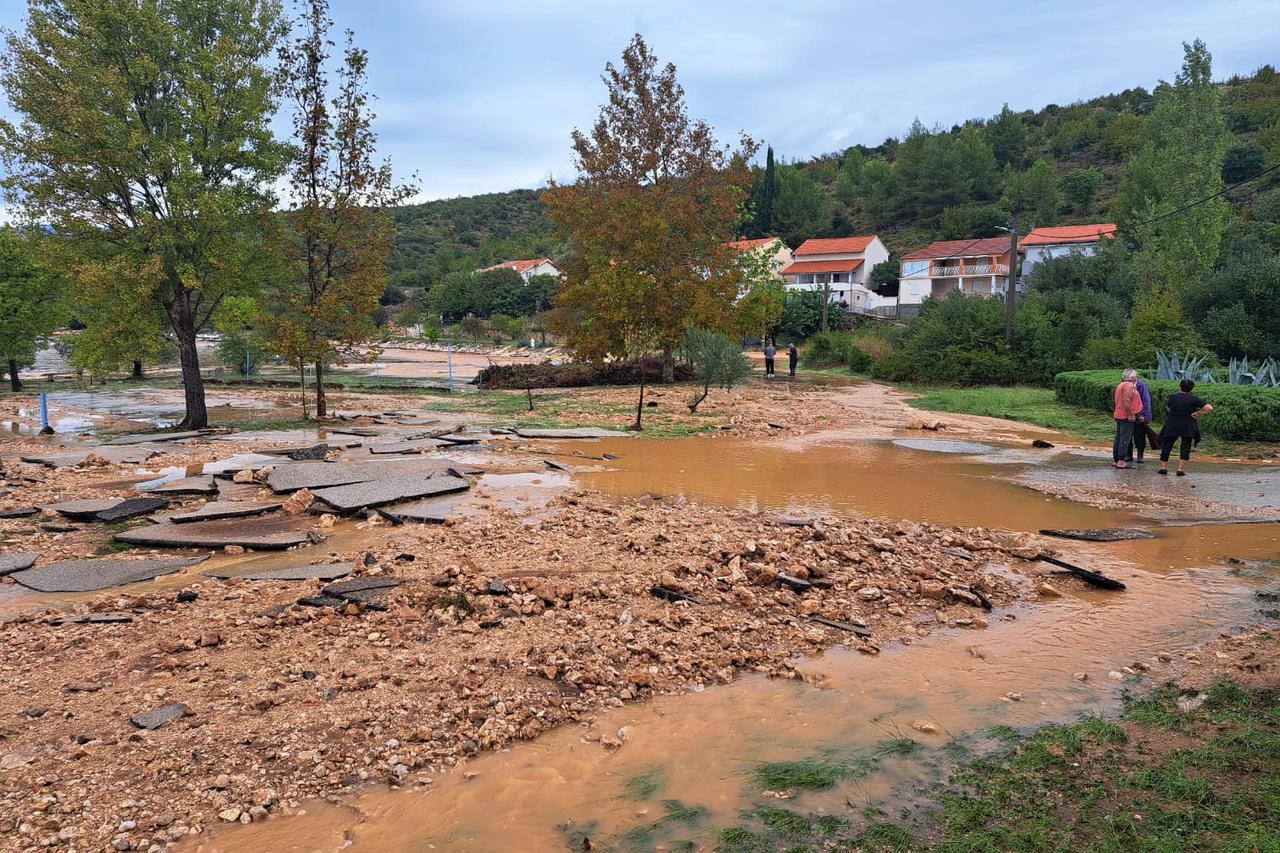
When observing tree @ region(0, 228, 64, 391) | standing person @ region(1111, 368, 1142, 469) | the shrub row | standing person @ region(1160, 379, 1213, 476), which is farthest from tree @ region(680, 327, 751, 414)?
tree @ region(0, 228, 64, 391)

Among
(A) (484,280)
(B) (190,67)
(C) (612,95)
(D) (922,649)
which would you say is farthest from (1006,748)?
(A) (484,280)

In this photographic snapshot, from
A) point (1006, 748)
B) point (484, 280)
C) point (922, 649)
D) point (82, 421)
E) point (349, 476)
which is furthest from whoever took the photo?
point (484, 280)

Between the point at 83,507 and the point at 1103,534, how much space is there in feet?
38.1

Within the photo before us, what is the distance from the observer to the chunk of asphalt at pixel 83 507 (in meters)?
8.22

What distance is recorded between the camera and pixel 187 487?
9445mm

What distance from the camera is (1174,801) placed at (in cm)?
329

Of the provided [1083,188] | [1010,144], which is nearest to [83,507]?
[1083,188]

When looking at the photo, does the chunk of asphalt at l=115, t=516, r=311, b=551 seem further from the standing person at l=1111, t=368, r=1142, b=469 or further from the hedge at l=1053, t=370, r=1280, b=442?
the hedge at l=1053, t=370, r=1280, b=442

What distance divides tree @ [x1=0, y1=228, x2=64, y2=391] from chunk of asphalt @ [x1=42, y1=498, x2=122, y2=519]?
21.7 meters

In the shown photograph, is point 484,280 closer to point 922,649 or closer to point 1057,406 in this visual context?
point 1057,406

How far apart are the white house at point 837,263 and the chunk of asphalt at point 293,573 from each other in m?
68.6

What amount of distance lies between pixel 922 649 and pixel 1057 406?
2013 cm

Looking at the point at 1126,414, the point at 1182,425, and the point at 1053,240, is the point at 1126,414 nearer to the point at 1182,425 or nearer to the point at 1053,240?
the point at 1182,425

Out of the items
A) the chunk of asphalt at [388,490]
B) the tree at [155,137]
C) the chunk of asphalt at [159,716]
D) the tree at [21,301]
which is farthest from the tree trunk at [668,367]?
the chunk of asphalt at [159,716]
